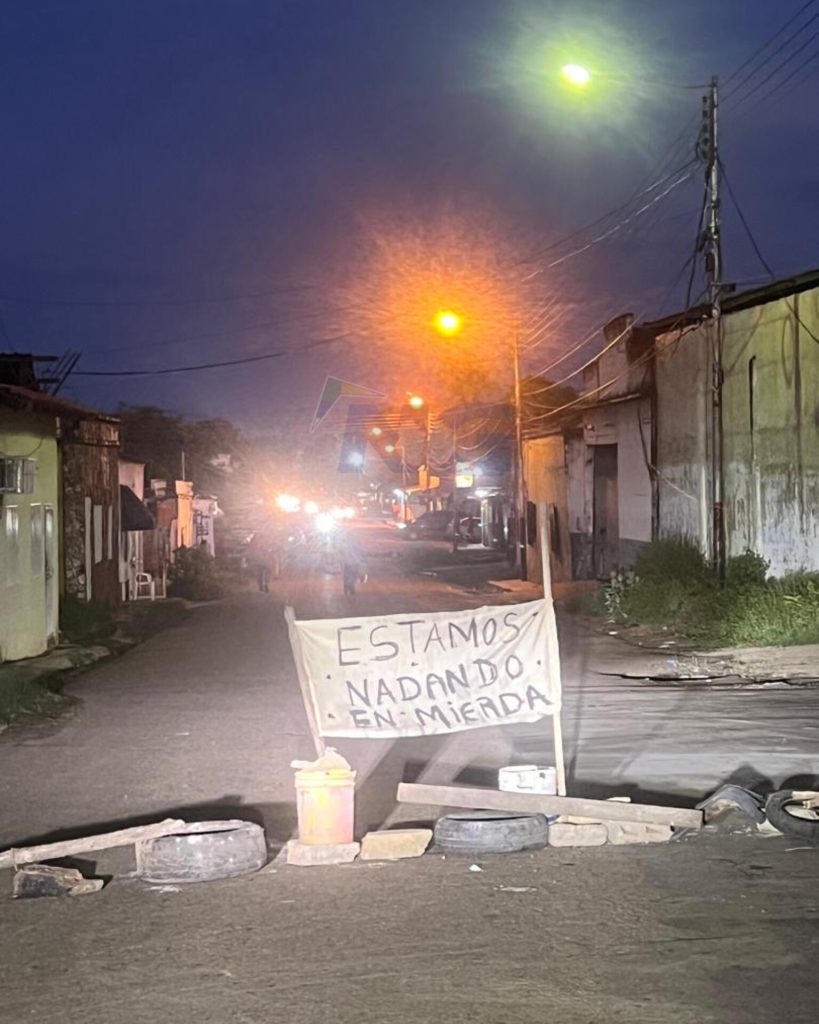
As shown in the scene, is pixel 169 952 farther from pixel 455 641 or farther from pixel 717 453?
pixel 717 453

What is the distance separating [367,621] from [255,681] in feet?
26.2

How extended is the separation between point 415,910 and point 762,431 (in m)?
17.5

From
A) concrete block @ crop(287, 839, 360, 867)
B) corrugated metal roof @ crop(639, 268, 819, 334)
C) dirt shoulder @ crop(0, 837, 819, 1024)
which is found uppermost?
corrugated metal roof @ crop(639, 268, 819, 334)

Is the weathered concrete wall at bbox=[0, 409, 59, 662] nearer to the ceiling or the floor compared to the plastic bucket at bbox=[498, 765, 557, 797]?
nearer to the ceiling

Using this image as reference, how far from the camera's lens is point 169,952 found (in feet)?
20.0

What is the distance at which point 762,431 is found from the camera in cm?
2259

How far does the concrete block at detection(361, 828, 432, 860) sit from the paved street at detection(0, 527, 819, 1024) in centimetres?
14

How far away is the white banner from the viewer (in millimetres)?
8695

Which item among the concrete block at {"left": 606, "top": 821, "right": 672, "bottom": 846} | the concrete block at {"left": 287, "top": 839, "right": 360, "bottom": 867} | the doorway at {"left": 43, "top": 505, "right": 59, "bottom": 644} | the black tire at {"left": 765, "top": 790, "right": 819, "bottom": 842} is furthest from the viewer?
the doorway at {"left": 43, "top": 505, "right": 59, "bottom": 644}

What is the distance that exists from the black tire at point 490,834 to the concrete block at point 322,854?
565 mm

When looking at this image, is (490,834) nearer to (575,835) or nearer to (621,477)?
(575,835)

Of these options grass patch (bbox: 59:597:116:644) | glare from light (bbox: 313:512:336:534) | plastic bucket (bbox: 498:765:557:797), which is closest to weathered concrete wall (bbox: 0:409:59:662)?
grass patch (bbox: 59:597:116:644)

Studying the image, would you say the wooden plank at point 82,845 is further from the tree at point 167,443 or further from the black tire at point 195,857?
the tree at point 167,443

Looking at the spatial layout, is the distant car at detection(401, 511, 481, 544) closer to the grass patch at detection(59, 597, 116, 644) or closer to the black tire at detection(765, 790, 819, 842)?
the grass patch at detection(59, 597, 116, 644)
